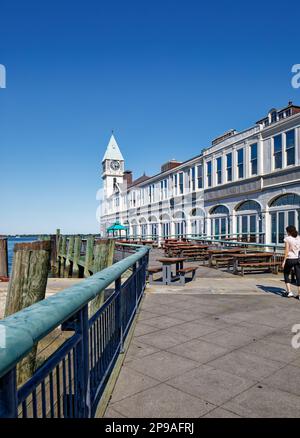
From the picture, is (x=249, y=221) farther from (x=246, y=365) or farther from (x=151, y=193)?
(x=246, y=365)

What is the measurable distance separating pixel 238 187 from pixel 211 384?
77.5 ft

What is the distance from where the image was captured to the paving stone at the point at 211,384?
10.5 feet

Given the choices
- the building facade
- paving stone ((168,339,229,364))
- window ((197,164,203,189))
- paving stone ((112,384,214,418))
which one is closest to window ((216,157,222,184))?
the building facade

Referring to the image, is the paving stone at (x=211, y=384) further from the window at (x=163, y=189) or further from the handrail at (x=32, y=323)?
the window at (x=163, y=189)

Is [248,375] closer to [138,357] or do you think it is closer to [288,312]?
[138,357]

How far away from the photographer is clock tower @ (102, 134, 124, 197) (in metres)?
82.3

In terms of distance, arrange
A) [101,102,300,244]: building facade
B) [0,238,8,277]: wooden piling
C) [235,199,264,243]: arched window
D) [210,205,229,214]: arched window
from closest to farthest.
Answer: [0,238,8,277]: wooden piling < [101,102,300,244]: building facade < [235,199,264,243]: arched window < [210,205,229,214]: arched window

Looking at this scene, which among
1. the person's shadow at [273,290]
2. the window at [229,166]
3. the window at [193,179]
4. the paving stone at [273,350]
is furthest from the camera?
the window at [193,179]

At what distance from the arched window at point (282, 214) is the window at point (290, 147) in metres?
2.08

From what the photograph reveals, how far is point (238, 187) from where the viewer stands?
2589cm

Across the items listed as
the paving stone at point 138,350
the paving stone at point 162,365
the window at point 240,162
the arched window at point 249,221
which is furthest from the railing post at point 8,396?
the window at point 240,162

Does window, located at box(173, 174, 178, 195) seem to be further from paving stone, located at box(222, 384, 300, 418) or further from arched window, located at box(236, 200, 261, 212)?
paving stone, located at box(222, 384, 300, 418)

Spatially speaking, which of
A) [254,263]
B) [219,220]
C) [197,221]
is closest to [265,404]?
[254,263]
